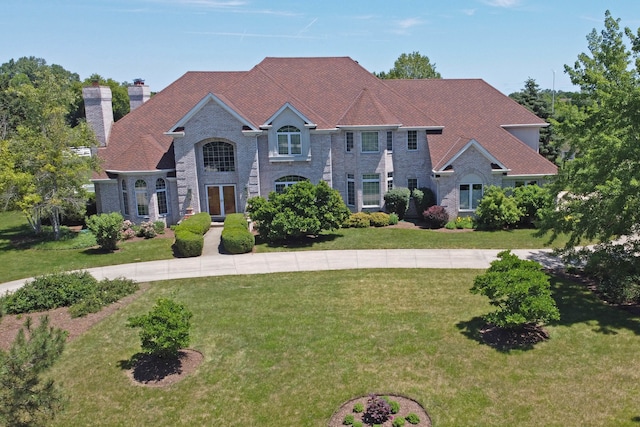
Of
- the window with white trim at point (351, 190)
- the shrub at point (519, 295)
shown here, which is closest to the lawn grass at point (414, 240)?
the window with white trim at point (351, 190)

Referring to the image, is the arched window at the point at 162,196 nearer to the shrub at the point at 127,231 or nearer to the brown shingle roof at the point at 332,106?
the brown shingle roof at the point at 332,106

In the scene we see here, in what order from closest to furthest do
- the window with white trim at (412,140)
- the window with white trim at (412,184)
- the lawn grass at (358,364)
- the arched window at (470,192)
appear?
1. the lawn grass at (358,364)
2. the arched window at (470,192)
3. the window with white trim at (412,140)
4. the window with white trim at (412,184)

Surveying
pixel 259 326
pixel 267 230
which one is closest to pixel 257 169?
pixel 267 230

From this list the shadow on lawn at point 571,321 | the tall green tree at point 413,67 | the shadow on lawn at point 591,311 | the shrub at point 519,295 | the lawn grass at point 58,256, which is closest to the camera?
the shrub at point 519,295

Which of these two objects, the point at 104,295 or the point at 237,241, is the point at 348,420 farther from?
the point at 237,241

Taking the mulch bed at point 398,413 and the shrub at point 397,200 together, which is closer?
the mulch bed at point 398,413

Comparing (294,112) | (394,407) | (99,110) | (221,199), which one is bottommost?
(394,407)

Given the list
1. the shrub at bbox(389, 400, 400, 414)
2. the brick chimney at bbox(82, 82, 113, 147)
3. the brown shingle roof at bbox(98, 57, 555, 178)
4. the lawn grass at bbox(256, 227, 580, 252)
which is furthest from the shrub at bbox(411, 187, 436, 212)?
the shrub at bbox(389, 400, 400, 414)

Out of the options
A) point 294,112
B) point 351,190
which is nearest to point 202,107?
point 294,112
